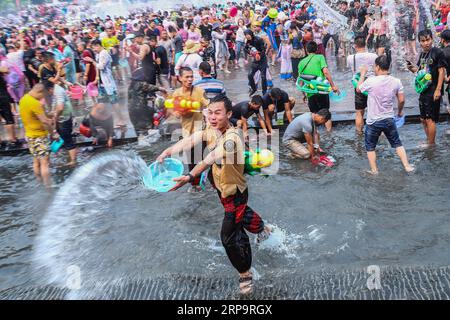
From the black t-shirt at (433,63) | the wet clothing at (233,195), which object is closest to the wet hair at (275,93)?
the black t-shirt at (433,63)

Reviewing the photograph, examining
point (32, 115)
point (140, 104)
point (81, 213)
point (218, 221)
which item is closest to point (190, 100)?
point (218, 221)

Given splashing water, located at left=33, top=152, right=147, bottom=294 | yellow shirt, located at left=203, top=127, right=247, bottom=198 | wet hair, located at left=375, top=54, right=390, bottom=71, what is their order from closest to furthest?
yellow shirt, located at left=203, top=127, right=247, bottom=198, splashing water, located at left=33, top=152, right=147, bottom=294, wet hair, located at left=375, top=54, right=390, bottom=71

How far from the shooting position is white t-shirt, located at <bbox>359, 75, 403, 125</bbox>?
607 centimetres

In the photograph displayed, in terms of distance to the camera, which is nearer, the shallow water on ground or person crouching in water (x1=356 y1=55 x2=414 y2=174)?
the shallow water on ground

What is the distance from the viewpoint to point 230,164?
384 centimetres

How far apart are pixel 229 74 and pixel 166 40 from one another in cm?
243

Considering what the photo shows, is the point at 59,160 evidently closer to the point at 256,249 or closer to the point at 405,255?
the point at 256,249

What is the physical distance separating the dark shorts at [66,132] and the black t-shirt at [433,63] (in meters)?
5.89

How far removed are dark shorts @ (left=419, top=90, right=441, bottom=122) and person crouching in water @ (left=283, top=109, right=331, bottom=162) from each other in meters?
1.49

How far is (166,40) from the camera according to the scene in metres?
13.6

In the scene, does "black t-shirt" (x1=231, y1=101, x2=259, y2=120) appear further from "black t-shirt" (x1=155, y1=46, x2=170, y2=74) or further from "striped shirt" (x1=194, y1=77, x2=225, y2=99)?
"black t-shirt" (x1=155, y1=46, x2=170, y2=74)

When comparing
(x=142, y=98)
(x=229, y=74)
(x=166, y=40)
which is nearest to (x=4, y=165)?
(x=142, y=98)

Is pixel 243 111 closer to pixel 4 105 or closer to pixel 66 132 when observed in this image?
pixel 66 132

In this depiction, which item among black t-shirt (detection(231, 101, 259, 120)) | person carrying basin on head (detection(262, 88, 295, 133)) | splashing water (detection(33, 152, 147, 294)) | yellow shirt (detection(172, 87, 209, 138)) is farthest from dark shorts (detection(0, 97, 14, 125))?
person carrying basin on head (detection(262, 88, 295, 133))
